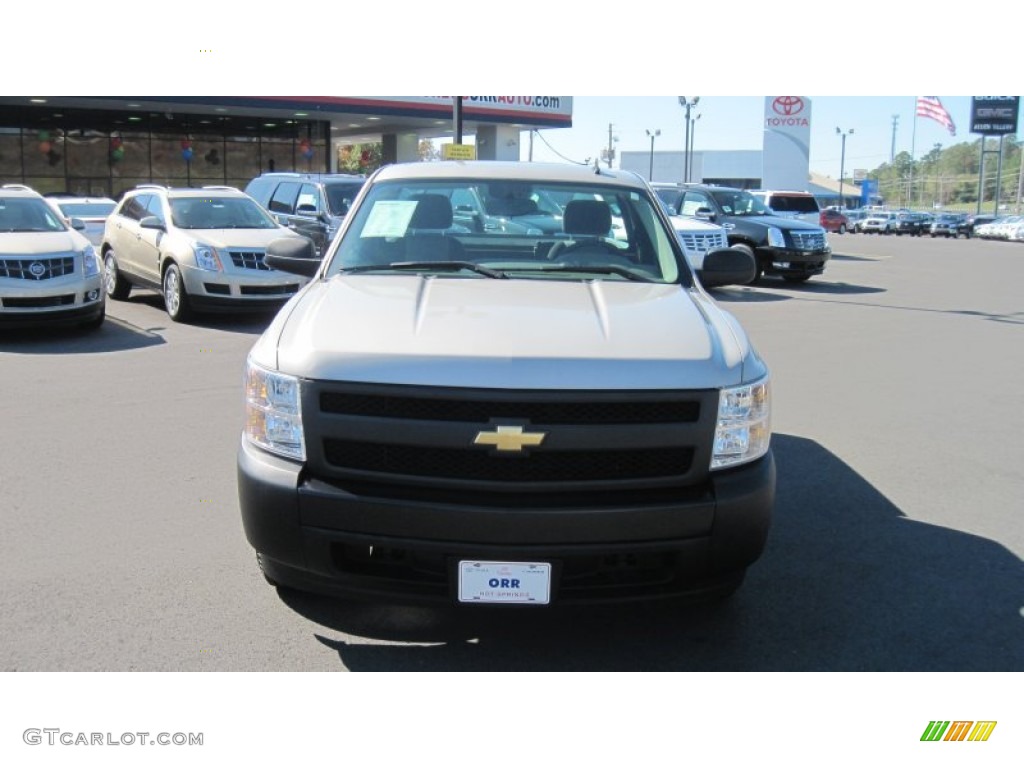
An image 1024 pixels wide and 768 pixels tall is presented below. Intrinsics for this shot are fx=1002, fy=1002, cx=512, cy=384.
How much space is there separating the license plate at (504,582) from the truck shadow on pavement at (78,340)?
8.33 metres

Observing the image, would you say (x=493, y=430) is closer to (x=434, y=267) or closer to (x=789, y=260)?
(x=434, y=267)

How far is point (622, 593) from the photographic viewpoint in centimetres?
350

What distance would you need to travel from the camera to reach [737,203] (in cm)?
2142

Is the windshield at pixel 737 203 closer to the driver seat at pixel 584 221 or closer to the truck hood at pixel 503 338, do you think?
the driver seat at pixel 584 221

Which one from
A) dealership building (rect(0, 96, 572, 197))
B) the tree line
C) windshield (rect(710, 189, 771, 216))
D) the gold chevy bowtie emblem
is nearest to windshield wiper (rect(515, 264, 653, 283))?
the gold chevy bowtie emblem

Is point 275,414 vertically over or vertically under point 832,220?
under

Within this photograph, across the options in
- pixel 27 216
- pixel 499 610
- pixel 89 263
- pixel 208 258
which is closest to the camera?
pixel 499 610

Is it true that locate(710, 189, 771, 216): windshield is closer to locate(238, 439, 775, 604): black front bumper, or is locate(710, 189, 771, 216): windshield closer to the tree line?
locate(238, 439, 775, 604): black front bumper

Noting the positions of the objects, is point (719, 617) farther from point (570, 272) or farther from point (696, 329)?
point (570, 272)

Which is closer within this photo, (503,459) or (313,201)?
(503,459)

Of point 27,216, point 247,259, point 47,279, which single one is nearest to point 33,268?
point 47,279

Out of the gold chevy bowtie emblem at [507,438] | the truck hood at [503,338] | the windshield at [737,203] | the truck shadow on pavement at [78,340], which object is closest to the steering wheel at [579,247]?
the truck hood at [503,338]

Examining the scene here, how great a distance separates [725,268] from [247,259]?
8.65 m
